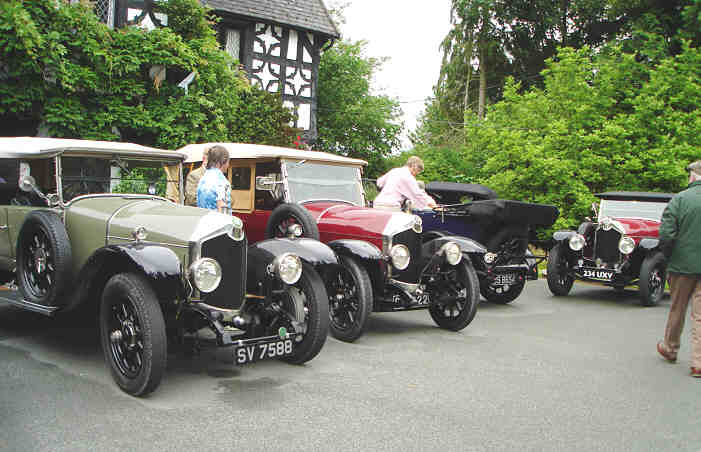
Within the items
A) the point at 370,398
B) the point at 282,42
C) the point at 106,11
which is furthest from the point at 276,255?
the point at 282,42

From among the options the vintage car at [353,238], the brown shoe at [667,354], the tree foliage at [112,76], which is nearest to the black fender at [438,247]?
the vintage car at [353,238]

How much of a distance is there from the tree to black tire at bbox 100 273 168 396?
2028 cm

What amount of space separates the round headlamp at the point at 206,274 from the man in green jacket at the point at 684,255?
4142 mm

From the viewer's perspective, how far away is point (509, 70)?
90.7ft

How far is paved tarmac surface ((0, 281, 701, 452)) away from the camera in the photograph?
3529mm

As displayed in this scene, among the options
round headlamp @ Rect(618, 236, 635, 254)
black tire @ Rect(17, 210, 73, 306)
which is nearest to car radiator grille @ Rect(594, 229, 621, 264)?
round headlamp @ Rect(618, 236, 635, 254)

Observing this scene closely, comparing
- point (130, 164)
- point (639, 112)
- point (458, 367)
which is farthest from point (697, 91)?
point (130, 164)

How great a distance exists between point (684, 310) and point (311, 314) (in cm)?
351

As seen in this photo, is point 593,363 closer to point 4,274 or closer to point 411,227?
point 411,227

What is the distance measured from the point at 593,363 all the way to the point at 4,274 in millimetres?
5868

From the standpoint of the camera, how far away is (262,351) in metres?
4.43

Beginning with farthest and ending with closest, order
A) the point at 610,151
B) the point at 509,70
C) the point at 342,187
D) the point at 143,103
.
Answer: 1. the point at 509,70
2. the point at 610,151
3. the point at 143,103
4. the point at 342,187

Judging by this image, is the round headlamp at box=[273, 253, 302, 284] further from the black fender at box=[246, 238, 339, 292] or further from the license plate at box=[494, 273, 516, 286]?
the license plate at box=[494, 273, 516, 286]

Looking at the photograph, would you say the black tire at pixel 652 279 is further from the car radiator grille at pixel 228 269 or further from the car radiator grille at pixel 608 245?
the car radiator grille at pixel 228 269
